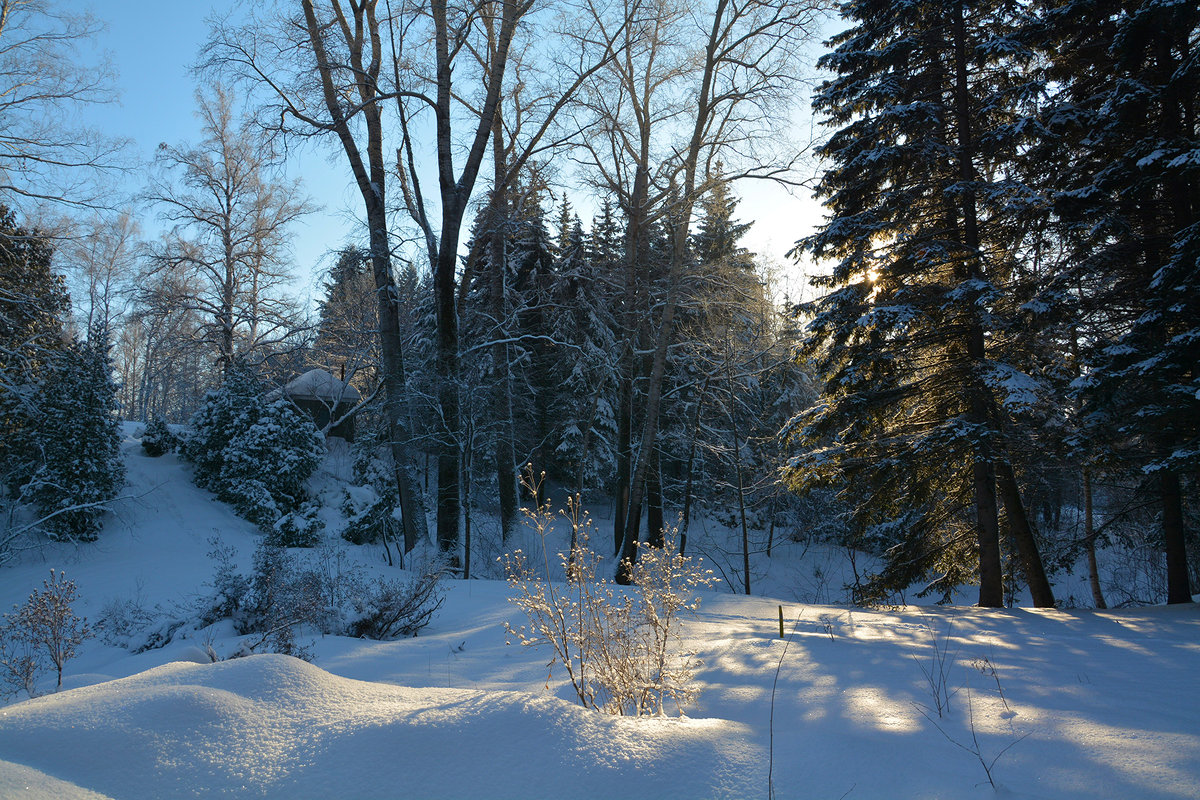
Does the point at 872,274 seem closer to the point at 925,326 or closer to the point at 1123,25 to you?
the point at 925,326

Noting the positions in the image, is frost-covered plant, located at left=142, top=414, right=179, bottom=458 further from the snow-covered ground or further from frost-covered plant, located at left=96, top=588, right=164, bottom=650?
the snow-covered ground

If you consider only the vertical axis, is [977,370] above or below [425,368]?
below

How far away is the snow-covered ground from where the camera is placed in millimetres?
1935

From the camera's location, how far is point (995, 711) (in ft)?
10.1

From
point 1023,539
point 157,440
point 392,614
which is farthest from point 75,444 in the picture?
point 1023,539

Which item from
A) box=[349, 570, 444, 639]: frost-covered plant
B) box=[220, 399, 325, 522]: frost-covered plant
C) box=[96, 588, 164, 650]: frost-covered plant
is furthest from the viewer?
box=[220, 399, 325, 522]: frost-covered plant

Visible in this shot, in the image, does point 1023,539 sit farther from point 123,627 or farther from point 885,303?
point 123,627

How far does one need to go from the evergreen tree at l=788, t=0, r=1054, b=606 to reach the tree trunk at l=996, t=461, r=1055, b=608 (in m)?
0.02

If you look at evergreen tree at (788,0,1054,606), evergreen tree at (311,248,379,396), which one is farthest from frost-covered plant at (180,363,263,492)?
evergreen tree at (788,0,1054,606)

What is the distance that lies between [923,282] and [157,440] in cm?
2056

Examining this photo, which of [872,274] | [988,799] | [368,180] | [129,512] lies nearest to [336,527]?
[129,512]

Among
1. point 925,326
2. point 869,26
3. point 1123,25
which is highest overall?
point 869,26

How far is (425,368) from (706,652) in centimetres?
1244

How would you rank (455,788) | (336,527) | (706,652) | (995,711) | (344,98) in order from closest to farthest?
(455,788) < (995,711) < (706,652) < (344,98) < (336,527)
